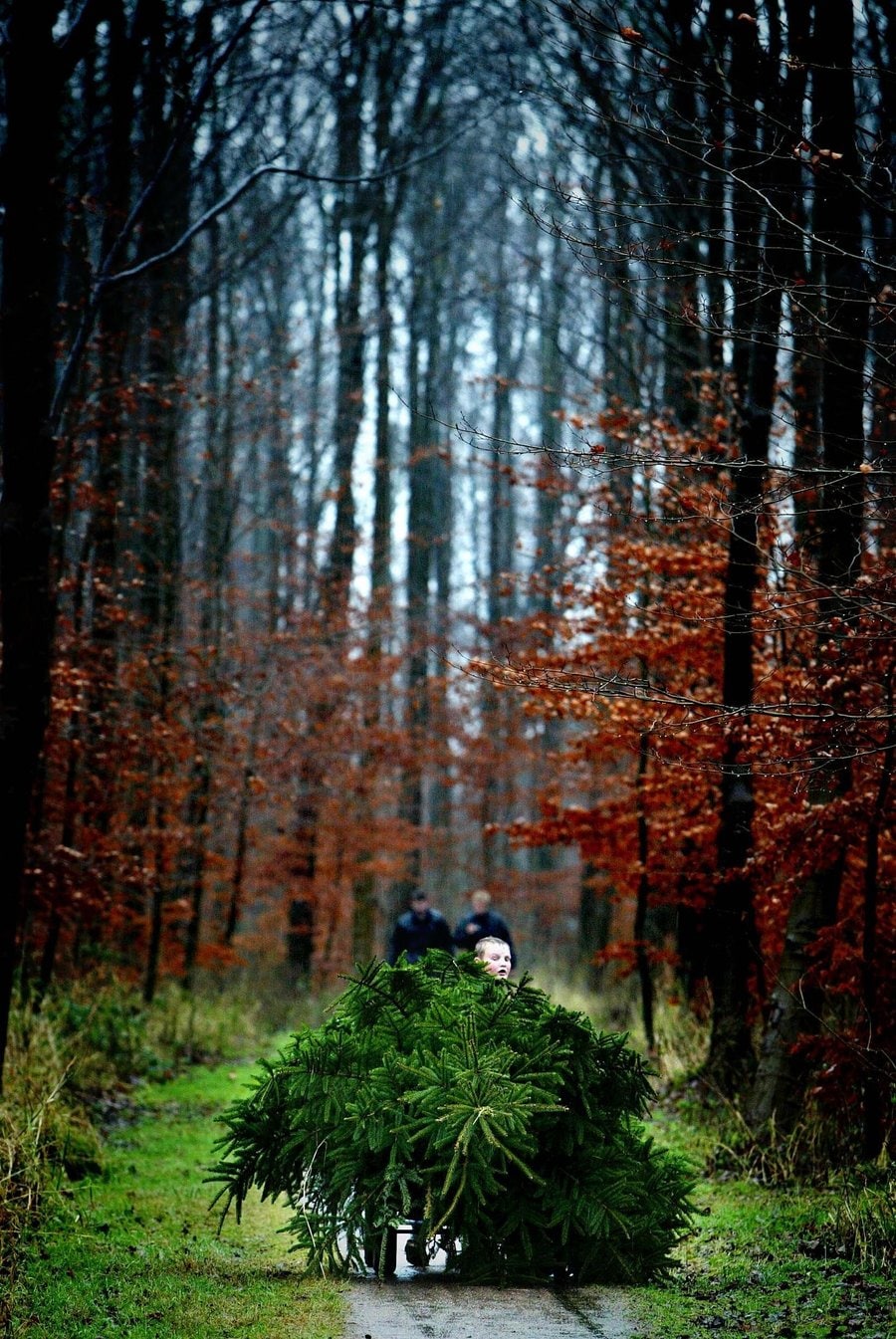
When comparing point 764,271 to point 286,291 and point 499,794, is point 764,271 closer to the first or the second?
point 499,794

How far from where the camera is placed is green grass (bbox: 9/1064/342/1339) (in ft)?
16.6

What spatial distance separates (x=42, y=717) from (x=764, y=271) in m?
5.15

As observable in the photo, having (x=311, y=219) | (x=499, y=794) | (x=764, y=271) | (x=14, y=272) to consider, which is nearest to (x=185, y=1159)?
(x=14, y=272)

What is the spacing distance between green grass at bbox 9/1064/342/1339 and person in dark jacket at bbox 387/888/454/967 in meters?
4.34

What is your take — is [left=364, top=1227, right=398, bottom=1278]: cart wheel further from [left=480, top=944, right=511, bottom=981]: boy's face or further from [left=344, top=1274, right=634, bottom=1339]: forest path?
[left=480, top=944, right=511, bottom=981]: boy's face

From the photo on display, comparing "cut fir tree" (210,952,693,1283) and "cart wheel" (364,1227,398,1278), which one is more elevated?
→ "cut fir tree" (210,952,693,1283)

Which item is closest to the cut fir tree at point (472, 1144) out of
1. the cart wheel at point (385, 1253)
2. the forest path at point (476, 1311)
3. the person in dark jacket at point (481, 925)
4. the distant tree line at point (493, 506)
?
the cart wheel at point (385, 1253)

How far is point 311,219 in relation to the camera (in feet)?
84.4

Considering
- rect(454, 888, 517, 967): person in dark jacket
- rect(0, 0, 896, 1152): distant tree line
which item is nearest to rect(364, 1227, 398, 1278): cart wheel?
rect(0, 0, 896, 1152): distant tree line

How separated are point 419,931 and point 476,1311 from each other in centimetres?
843

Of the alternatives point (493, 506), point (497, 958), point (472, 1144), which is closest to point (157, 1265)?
point (472, 1144)

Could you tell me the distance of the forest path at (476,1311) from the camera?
15.7ft

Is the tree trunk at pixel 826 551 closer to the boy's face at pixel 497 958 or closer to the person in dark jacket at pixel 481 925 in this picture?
the boy's face at pixel 497 958

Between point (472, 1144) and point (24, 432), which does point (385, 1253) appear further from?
point (24, 432)
